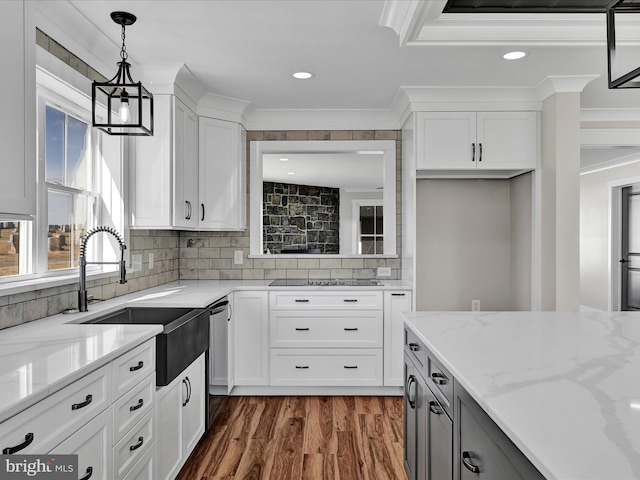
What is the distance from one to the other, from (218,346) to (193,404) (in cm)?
56

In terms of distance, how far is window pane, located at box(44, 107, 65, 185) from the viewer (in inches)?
98.1

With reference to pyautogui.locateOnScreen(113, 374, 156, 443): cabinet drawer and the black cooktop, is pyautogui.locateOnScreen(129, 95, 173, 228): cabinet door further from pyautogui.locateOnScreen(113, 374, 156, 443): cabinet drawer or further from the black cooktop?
pyautogui.locateOnScreen(113, 374, 156, 443): cabinet drawer

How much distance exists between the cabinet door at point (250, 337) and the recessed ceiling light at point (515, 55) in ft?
7.81

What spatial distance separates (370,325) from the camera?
146 inches

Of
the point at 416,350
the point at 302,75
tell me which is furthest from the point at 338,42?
the point at 416,350

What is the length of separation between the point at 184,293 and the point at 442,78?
237 cm

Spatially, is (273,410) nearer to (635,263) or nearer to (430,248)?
(430,248)

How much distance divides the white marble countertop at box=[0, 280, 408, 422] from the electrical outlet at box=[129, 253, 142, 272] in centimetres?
48

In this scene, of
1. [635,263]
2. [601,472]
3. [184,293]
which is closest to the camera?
[601,472]

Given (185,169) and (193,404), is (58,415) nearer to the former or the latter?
(193,404)

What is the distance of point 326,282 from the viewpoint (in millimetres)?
4043

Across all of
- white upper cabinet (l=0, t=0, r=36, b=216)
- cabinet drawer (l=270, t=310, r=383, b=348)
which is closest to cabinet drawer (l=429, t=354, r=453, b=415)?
white upper cabinet (l=0, t=0, r=36, b=216)

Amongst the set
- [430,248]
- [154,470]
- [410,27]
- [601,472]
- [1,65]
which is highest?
[410,27]

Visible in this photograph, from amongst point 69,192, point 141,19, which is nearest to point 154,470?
point 69,192
